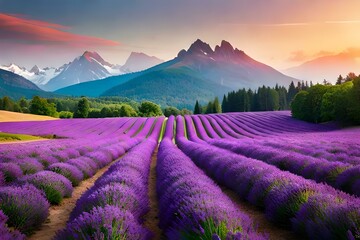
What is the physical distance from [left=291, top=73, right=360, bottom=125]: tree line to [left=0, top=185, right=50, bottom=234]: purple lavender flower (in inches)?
1719

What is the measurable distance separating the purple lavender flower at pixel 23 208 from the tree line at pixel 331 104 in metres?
43.7

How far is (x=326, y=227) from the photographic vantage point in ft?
11.5

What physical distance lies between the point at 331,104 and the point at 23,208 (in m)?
49.2

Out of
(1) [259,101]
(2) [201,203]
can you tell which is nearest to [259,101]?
(1) [259,101]

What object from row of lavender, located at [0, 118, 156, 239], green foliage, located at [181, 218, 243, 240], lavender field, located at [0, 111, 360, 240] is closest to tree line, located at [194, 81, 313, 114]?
row of lavender, located at [0, 118, 156, 239]

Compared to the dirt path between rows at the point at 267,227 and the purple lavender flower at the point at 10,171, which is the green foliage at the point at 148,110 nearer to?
the purple lavender flower at the point at 10,171

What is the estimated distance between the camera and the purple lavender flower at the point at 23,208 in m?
5.13

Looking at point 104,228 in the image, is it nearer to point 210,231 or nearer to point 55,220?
point 210,231

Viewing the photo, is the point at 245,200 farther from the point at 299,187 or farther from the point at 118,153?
the point at 118,153

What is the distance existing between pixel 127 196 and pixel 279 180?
3.13 m

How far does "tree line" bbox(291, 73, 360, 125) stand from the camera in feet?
136

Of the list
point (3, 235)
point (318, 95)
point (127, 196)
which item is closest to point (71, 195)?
point (127, 196)

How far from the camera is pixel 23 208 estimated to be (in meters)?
5.31

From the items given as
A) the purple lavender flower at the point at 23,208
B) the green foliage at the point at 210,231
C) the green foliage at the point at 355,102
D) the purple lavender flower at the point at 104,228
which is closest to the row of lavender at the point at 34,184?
the purple lavender flower at the point at 23,208
